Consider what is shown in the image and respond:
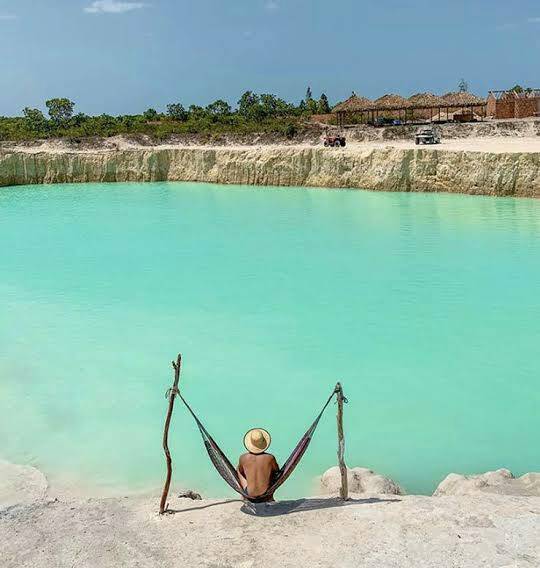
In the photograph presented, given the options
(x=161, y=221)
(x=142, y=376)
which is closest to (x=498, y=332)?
(x=142, y=376)

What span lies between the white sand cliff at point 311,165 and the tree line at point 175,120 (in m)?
3.37

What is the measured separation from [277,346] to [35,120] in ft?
151

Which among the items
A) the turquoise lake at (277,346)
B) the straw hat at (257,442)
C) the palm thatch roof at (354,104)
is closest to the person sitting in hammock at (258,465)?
the straw hat at (257,442)

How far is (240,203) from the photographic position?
97.8 feet

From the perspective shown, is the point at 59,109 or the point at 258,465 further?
the point at 59,109

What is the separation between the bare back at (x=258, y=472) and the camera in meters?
6.33

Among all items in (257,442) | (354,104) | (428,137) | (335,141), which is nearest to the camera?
(257,442)

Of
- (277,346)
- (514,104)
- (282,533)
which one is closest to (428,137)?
(514,104)

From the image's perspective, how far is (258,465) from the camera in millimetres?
6344

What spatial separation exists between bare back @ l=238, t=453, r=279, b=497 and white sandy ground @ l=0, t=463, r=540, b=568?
0.61 ft

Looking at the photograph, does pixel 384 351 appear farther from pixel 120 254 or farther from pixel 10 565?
pixel 120 254

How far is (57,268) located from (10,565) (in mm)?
13470

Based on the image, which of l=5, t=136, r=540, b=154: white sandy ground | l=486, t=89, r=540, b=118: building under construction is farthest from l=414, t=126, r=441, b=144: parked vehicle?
l=486, t=89, r=540, b=118: building under construction

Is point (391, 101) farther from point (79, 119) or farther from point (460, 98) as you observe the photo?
point (79, 119)
